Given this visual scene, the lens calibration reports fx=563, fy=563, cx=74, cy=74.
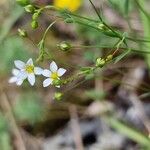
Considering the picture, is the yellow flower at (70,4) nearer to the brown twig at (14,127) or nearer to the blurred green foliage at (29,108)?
the blurred green foliage at (29,108)

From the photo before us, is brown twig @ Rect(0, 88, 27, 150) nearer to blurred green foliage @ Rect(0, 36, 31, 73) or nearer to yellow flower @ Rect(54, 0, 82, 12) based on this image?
blurred green foliage @ Rect(0, 36, 31, 73)

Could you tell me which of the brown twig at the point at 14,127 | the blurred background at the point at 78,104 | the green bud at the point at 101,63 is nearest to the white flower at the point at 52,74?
the green bud at the point at 101,63

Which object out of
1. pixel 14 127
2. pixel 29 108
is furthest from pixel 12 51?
pixel 14 127

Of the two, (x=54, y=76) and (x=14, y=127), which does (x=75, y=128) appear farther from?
(x=54, y=76)

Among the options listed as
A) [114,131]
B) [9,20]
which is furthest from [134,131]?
[9,20]

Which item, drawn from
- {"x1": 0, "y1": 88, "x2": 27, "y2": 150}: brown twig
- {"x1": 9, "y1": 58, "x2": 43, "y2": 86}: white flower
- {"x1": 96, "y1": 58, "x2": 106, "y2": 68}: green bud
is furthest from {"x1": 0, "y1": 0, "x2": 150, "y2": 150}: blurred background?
{"x1": 96, "y1": 58, "x2": 106, "y2": 68}: green bud

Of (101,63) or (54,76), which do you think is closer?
(101,63)

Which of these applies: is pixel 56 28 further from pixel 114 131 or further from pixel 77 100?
pixel 114 131

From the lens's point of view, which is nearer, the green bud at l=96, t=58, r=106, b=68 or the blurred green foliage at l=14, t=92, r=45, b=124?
the green bud at l=96, t=58, r=106, b=68
